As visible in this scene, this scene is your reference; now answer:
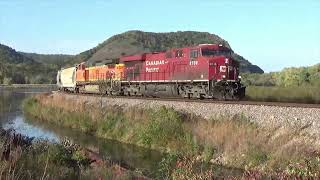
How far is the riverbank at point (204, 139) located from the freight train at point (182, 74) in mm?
2774

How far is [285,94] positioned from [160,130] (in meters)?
17.1

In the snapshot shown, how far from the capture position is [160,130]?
21.9 meters

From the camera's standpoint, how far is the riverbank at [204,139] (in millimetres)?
13353

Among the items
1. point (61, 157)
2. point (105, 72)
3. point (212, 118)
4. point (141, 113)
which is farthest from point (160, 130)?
point (105, 72)

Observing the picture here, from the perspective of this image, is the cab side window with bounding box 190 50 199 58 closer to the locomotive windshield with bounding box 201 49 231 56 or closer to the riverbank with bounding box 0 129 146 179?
the locomotive windshield with bounding box 201 49 231 56

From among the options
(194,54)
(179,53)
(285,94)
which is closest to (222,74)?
(194,54)

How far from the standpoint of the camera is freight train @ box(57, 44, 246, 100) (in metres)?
25.8

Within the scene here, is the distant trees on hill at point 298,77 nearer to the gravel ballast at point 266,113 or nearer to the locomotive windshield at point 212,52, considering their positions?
the locomotive windshield at point 212,52

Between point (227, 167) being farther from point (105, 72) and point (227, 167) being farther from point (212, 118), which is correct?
point (105, 72)

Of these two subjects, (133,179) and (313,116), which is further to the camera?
(313,116)

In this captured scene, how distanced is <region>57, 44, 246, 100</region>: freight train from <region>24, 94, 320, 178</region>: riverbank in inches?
109

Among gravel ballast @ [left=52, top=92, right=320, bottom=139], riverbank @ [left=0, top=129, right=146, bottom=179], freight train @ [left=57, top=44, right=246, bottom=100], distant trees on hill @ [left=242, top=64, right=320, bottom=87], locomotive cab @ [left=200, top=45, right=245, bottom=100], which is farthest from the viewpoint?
distant trees on hill @ [left=242, top=64, right=320, bottom=87]

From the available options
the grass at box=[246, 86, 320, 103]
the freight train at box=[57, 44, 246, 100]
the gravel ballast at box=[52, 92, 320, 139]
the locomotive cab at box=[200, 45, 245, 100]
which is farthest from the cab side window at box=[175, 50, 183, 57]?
the grass at box=[246, 86, 320, 103]

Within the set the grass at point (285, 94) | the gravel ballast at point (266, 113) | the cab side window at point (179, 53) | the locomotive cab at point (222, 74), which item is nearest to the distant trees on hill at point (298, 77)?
the grass at point (285, 94)
